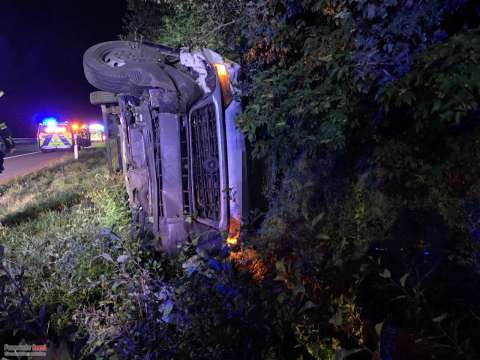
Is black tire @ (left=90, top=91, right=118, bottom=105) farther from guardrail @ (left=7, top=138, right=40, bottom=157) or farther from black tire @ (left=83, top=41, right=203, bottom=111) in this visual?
guardrail @ (left=7, top=138, right=40, bottom=157)

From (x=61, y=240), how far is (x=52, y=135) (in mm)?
18152

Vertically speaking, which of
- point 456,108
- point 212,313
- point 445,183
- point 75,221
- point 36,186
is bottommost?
point 36,186

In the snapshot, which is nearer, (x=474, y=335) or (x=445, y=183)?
(x=474, y=335)

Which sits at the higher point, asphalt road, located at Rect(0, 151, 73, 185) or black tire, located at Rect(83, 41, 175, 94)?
black tire, located at Rect(83, 41, 175, 94)

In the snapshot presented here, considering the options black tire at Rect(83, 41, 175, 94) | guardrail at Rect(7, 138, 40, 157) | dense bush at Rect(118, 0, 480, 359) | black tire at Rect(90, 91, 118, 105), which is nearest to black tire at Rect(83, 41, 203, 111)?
black tire at Rect(83, 41, 175, 94)

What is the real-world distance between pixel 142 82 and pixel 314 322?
291cm

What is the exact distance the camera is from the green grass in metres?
3.30

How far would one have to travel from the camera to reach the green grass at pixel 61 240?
→ 3.30 metres

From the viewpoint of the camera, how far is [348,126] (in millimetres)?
3221

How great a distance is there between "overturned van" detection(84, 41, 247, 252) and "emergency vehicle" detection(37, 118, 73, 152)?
58.8 ft

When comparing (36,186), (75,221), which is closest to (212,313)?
(75,221)

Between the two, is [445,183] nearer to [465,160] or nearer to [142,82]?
[465,160]

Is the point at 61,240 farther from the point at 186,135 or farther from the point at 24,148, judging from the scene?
the point at 24,148

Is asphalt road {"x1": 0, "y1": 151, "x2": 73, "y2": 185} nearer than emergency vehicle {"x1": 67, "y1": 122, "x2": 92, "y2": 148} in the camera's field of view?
Yes
